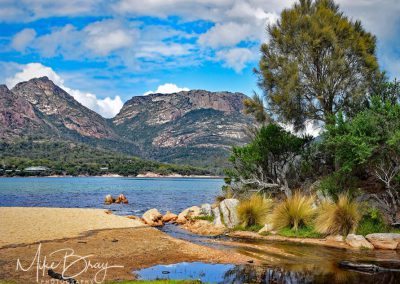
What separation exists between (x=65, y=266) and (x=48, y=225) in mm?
11329

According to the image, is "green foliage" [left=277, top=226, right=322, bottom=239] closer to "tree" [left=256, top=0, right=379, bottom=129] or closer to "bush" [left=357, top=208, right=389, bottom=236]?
"bush" [left=357, top=208, right=389, bottom=236]

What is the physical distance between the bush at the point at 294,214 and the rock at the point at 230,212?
3212 mm

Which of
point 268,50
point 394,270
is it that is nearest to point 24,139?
point 268,50

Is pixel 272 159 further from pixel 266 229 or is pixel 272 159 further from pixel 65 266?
pixel 65 266

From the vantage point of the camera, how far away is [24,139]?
193000mm

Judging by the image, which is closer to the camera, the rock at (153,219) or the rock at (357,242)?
the rock at (357,242)

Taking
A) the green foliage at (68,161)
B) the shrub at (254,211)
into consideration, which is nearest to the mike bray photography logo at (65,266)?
the shrub at (254,211)

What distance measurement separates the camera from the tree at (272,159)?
26859 mm

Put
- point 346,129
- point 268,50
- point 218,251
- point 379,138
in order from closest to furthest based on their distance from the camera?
point 218,251, point 379,138, point 346,129, point 268,50

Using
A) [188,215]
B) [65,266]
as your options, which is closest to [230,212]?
[188,215]

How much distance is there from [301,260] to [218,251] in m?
3.68

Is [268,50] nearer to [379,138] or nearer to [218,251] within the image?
[379,138]

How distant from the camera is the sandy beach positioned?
13.0 metres

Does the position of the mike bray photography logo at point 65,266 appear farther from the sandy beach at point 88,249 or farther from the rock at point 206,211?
the rock at point 206,211
